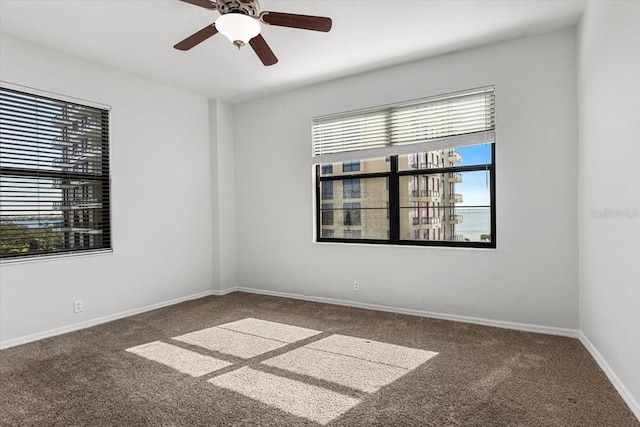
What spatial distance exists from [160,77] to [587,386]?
4.94 meters

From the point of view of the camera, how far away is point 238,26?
7.88 feet

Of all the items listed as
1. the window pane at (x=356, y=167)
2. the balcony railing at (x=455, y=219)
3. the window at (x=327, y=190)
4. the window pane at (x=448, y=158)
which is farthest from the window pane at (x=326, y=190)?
the balcony railing at (x=455, y=219)

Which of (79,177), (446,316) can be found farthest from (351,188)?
(79,177)

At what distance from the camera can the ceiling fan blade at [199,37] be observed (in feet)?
8.57

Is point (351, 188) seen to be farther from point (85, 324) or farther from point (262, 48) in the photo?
point (85, 324)

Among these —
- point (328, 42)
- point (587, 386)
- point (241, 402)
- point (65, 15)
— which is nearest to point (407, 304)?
point (587, 386)

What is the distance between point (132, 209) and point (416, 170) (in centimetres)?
325

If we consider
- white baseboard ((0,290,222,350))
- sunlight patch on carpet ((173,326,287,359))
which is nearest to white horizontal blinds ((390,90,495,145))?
sunlight patch on carpet ((173,326,287,359))

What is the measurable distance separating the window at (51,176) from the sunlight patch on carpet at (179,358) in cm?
145

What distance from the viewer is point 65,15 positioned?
9.99ft

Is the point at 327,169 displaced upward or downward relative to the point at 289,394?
upward

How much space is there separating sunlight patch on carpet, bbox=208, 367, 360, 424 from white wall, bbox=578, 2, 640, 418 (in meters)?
1.66

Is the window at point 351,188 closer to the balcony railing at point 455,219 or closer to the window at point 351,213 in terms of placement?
the window at point 351,213

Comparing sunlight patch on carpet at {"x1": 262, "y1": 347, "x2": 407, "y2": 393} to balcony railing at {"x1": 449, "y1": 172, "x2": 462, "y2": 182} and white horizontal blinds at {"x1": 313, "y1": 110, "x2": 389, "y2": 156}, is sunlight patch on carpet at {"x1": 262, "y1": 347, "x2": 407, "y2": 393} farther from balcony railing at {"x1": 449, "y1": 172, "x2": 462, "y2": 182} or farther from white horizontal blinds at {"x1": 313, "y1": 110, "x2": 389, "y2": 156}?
white horizontal blinds at {"x1": 313, "y1": 110, "x2": 389, "y2": 156}
